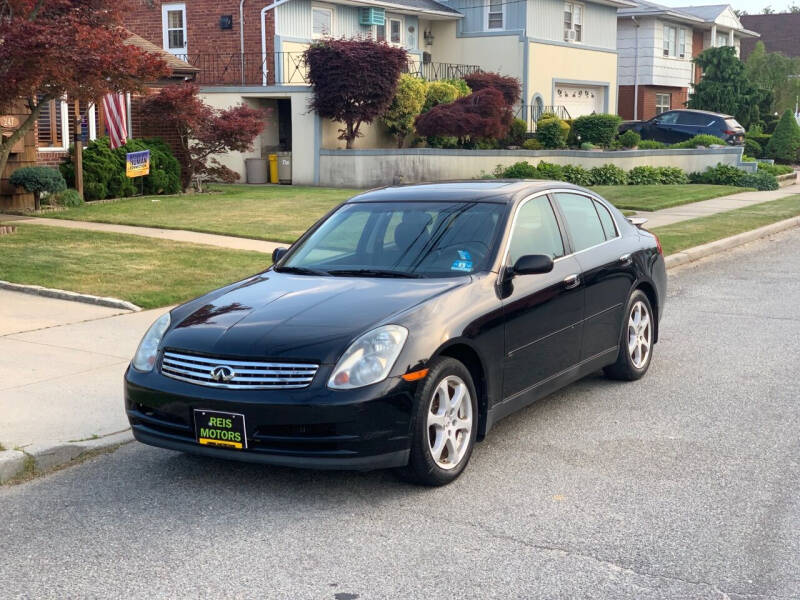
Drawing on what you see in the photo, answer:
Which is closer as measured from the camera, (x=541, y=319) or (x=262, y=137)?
(x=541, y=319)

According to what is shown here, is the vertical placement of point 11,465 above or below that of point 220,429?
below

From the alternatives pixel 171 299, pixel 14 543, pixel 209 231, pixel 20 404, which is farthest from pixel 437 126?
pixel 14 543

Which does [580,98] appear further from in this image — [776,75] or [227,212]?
[227,212]

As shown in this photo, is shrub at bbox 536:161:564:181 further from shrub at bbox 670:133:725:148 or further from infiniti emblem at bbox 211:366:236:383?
infiniti emblem at bbox 211:366:236:383

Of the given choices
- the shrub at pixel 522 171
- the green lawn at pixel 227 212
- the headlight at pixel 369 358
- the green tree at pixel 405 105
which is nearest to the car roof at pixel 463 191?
the headlight at pixel 369 358

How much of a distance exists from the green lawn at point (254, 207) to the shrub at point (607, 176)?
942 millimetres

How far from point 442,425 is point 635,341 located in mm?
2840

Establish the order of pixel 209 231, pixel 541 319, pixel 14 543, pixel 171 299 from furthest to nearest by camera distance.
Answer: pixel 209 231 → pixel 171 299 → pixel 541 319 → pixel 14 543

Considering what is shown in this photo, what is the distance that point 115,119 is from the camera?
71.6ft

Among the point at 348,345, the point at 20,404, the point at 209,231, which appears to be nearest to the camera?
the point at 348,345

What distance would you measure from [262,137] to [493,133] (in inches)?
263

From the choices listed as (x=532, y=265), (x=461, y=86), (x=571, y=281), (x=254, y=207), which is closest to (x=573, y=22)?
(x=461, y=86)

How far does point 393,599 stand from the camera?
420cm

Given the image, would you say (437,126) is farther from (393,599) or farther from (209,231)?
(393,599)
